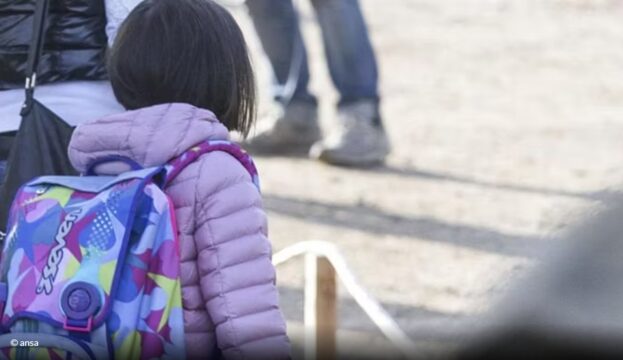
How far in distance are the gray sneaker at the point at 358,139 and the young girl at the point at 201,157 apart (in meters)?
3.66

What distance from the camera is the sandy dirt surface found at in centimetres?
520

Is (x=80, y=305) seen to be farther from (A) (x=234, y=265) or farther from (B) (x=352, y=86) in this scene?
(B) (x=352, y=86)

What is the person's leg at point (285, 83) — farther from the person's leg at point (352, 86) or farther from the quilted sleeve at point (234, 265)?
the quilted sleeve at point (234, 265)

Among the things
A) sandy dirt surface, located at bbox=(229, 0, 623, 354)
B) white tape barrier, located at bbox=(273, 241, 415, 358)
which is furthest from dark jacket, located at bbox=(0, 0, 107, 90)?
sandy dirt surface, located at bbox=(229, 0, 623, 354)

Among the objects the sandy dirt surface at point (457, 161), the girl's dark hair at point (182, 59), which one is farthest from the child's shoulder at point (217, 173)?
the sandy dirt surface at point (457, 161)

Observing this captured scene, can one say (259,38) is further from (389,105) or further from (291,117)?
(389,105)

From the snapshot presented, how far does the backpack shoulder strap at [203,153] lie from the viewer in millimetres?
2504

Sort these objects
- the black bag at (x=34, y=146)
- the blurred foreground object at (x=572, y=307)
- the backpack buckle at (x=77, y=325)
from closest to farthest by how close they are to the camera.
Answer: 1. the blurred foreground object at (x=572, y=307)
2. the backpack buckle at (x=77, y=325)
3. the black bag at (x=34, y=146)

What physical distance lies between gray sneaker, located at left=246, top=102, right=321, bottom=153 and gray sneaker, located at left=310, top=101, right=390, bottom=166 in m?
0.17

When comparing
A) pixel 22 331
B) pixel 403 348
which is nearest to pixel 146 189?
pixel 22 331

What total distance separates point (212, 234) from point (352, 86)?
3.98 m

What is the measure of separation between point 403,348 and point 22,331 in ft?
3.10

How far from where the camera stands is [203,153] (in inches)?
99.7

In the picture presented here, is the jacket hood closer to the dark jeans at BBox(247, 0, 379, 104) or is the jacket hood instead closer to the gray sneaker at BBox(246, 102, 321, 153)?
the dark jeans at BBox(247, 0, 379, 104)
